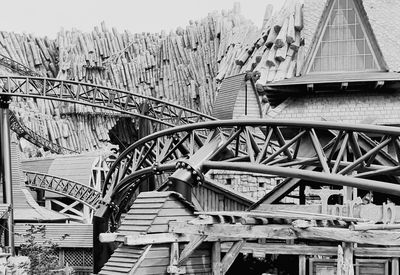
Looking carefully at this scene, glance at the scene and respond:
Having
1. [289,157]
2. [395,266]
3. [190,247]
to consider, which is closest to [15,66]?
[289,157]

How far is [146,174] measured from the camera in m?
20.1

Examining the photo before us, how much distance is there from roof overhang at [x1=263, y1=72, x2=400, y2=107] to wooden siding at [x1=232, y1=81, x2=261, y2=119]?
5.54 meters

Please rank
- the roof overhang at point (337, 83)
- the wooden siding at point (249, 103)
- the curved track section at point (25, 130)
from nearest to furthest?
the roof overhang at point (337, 83)
the wooden siding at point (249, 103)
the curved track section at point (25, 130)

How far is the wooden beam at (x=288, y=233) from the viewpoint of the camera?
12.0 m

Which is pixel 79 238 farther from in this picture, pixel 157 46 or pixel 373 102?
pixel 157 46

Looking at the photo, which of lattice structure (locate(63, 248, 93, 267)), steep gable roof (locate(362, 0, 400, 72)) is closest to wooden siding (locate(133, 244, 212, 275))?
steep gable roof (locate(362, 0, 400, 72))

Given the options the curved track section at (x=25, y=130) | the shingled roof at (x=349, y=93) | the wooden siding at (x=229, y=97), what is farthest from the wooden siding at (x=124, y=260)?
the curved track section at (x=25, y=130)

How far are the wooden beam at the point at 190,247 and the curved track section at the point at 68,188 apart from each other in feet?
88.4

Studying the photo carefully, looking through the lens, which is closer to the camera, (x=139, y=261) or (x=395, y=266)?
(x=139, y=261)

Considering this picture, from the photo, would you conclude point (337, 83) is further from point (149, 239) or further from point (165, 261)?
point (149, 239)

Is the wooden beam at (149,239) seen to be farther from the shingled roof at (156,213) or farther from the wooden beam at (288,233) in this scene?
the shingled roof at (156,213)

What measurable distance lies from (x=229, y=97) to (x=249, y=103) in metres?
1.04

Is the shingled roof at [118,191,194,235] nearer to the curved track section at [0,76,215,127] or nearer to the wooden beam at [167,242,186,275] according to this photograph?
the wooden beam at [167,242,186,275]

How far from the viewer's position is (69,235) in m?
27.9
